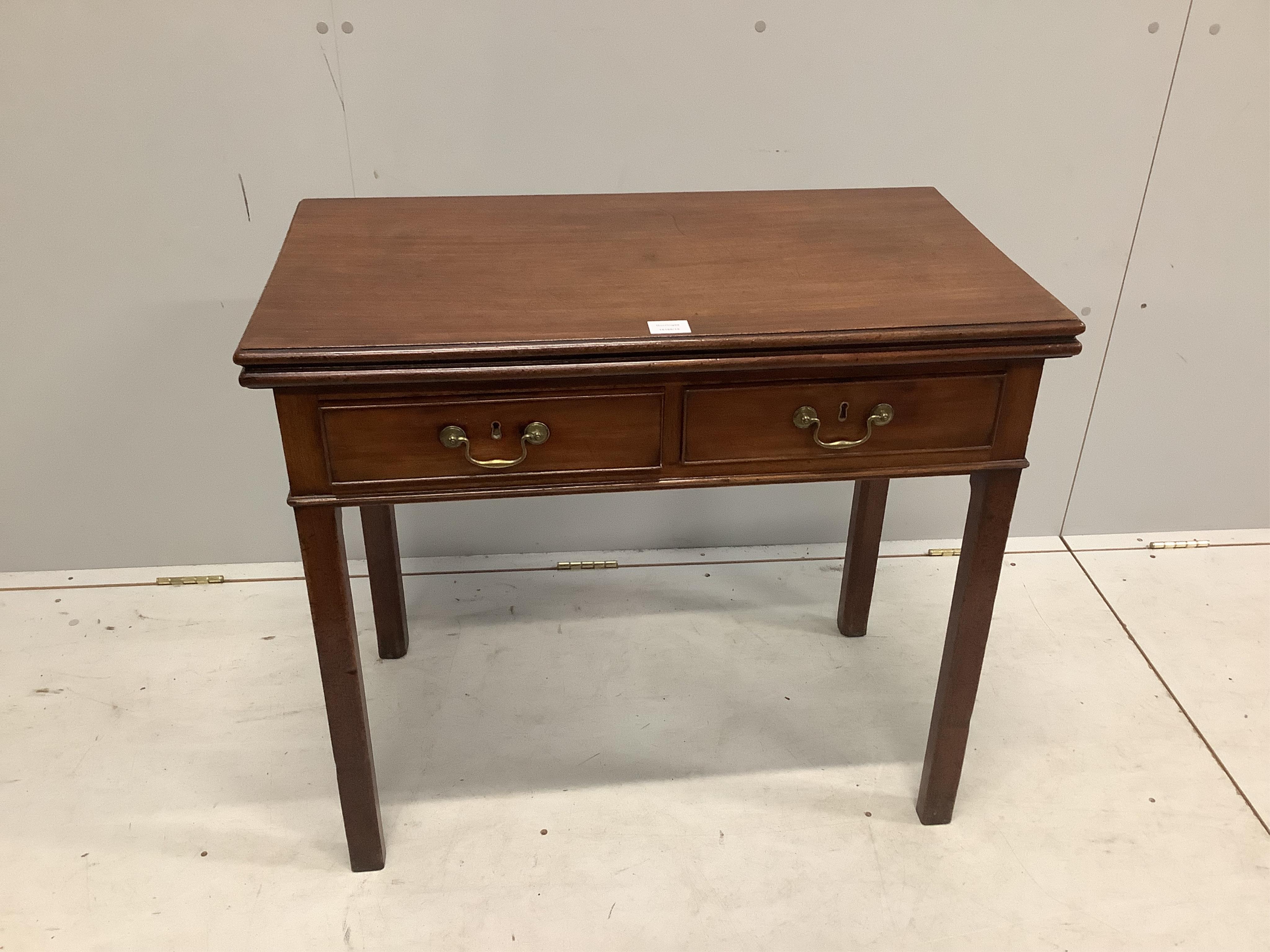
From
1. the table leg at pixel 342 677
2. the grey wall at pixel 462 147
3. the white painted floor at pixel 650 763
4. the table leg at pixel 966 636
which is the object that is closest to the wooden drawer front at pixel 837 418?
the table leg at pixel 966 636

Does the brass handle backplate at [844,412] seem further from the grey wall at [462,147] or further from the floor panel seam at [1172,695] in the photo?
the floor panel seam at [1172,695]

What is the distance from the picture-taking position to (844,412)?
1.53 meters

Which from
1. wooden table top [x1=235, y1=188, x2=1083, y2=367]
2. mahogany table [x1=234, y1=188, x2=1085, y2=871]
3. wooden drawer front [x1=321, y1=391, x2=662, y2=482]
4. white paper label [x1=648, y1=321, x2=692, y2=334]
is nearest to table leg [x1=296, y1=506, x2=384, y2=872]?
mahogany table [x1=234, y1=188, x2=1085, y2=871]

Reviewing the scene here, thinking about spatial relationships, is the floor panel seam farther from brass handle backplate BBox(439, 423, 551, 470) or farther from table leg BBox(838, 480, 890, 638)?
brass handle backplate BBox(439, 423, 551, 470)

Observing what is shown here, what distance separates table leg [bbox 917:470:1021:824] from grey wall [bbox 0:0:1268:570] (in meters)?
0.92

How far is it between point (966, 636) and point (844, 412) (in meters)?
0.49

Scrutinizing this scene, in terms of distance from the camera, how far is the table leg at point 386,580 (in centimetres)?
212

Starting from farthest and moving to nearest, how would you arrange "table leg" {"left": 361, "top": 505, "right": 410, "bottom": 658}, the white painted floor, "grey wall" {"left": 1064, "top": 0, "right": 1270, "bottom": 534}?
"grey wall" {"left": 1064, "top": 0, "right": 1270, "bottom": 534}, "table leg" {"left": 361, "top": 505, "right": 410, "bottom": 658}, the white painted floor

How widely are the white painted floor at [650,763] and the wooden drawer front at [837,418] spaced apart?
775mm

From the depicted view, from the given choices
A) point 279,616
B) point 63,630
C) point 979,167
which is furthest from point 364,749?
point 979,167

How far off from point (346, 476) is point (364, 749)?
519 mm

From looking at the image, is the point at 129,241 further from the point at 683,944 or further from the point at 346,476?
the point at 683,944

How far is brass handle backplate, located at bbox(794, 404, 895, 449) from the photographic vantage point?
1512mm

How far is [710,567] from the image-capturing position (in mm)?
2613
